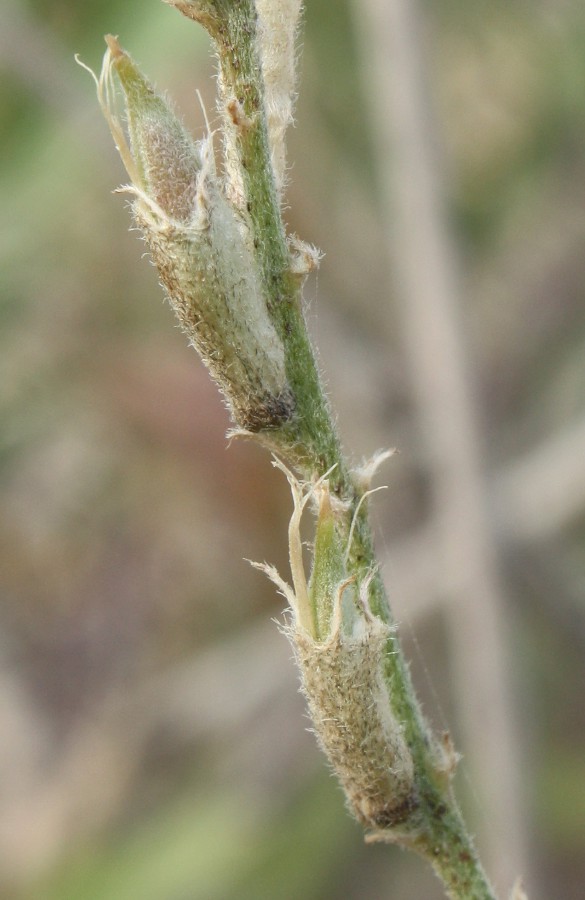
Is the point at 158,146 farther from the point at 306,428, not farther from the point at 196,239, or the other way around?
the point at 306,428

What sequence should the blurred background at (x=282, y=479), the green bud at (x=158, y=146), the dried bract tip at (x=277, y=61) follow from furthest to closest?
the blurred background at (x=282, y=479) < the dried bract tip at (x=277, y=61) < the green bud at (x=158, y=146)

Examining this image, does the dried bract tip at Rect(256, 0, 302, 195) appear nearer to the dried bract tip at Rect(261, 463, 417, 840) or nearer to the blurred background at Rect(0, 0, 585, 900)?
the dried bract tip at Rect(261, 463, 417, 840)

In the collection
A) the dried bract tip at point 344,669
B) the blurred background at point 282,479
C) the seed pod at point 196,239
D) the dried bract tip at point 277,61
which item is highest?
the blurred background at point 282,479

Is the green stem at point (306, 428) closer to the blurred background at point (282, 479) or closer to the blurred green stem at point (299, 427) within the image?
the blurred green stem at point (299, 427)

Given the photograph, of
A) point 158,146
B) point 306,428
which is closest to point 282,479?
point 306,428

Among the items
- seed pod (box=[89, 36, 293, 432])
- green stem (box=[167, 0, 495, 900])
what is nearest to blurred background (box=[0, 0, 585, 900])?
green stem (box=[167, 0, 495, 900])

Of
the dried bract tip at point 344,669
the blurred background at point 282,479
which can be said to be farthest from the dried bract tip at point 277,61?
the blurred background at point 282,479

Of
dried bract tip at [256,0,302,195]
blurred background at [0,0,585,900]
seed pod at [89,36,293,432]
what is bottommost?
seed pod at [89,36,293,432]

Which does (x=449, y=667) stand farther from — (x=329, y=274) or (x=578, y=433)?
(x=329, y=274)

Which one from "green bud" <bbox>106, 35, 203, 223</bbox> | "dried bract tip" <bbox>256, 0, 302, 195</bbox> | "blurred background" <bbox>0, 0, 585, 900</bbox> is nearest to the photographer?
"green bud" <bbox>106, 35, 203, 223</bbox>
